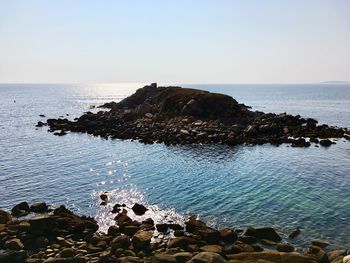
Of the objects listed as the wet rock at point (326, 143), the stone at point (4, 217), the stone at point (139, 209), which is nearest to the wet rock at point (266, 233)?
the stone at point (139, 209)

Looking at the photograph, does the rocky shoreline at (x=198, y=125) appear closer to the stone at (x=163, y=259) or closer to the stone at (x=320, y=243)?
the stone at (x=320, y=243)

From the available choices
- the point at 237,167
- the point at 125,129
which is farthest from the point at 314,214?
the point at 125,129

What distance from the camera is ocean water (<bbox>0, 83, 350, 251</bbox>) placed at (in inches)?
1123

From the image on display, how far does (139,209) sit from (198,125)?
41.0 meters

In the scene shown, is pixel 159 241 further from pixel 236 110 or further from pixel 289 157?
pixel 236 110

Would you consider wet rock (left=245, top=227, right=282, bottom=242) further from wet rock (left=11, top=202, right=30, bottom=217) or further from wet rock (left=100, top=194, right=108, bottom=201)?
wet rock (left=11, top=202, right=30, bottom=217)

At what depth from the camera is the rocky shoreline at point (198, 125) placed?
62344mm

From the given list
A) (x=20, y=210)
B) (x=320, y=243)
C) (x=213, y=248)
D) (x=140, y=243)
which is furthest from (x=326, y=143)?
(x=20, y=210)

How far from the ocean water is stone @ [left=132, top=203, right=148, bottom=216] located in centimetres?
71

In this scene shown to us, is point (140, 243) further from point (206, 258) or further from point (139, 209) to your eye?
point (139, 209)

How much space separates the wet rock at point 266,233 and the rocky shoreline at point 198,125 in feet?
114

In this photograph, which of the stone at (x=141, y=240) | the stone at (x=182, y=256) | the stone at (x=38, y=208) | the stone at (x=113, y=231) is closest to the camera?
the stone at (x=182, y=256)

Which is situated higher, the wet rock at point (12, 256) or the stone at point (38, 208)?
the wet rock at point (12, 256)

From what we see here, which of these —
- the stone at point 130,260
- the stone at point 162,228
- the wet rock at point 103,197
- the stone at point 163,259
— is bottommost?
the wet rock at point 103,197
